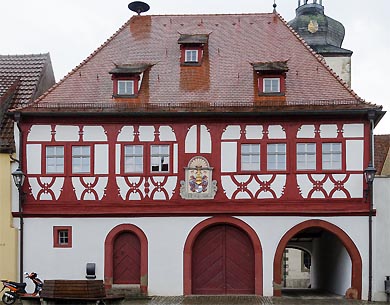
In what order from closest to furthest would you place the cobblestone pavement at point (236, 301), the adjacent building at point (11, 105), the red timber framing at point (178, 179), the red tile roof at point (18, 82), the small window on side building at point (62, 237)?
the cobblestone pavement at point (236, 301) → the red timber framing at point (178, 179) → the adjacent building at point (11, 105) → the small window on side building at point (62, 237) → the red tile roof at point (18, 82)

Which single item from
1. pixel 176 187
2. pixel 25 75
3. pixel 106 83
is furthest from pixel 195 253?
pixel 25 75

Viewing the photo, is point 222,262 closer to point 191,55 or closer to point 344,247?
point 344,247

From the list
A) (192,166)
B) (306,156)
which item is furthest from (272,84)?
(192,166)

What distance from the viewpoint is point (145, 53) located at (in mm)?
30266

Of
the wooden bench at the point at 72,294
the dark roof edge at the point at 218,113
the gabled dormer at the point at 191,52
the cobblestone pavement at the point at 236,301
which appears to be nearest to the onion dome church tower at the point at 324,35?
the gabled dormer at the point at 191,52

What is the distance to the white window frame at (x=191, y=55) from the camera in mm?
29719

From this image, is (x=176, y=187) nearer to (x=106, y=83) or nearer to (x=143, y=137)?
(x=143, y=137)

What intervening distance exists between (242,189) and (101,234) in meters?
4.78

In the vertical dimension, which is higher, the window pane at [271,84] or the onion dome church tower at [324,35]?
the onion dome church tower at [324,35]

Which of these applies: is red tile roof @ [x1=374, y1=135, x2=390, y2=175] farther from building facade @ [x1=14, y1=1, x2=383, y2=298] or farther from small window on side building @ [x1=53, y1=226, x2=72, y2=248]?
small window on side building @ [x1=53, y1=226, x2=72, y2=248]

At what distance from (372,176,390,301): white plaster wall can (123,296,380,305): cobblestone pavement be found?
104 centimetres

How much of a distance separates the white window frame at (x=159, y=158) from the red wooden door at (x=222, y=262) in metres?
2.49

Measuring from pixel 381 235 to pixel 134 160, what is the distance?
826cm

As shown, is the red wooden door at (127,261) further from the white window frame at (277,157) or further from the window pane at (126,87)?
the white window frame at (277,157)
